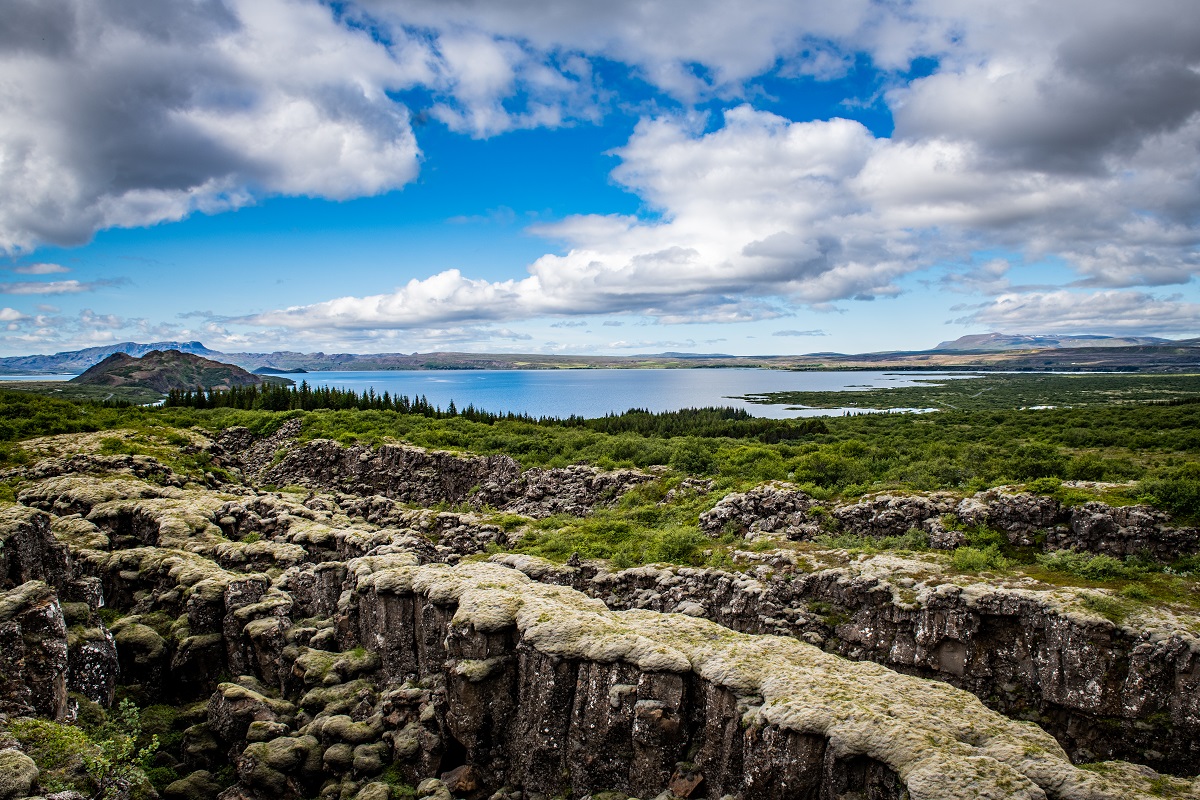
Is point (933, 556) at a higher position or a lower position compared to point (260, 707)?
higher

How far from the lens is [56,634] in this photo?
13406mm

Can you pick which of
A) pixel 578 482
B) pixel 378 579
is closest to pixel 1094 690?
pixel 378 579

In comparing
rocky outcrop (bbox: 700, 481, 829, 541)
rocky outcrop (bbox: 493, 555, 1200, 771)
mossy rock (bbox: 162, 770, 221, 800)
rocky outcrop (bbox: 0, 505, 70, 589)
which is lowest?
mossy rock (bbox: 162, 770, 221, 800)

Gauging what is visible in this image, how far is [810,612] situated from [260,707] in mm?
15812

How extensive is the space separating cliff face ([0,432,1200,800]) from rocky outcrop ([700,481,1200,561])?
422 centimetres

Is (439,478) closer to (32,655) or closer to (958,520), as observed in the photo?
(32,655)

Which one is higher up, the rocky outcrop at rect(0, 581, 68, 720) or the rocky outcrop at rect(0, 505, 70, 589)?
the rocky outcrop at rect(0, 505, 70, 589)

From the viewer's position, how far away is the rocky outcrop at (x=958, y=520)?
19.5 m

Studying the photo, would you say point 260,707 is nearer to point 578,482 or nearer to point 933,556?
point 933,556

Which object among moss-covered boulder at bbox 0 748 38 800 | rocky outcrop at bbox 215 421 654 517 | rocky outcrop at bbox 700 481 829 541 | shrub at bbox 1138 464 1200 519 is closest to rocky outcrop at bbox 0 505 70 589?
Result: moss-covered boulder at bbox 0 748 38 800

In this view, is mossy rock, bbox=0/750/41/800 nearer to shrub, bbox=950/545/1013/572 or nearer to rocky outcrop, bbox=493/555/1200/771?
rocky outcrop, bbox=493/555/1200/771

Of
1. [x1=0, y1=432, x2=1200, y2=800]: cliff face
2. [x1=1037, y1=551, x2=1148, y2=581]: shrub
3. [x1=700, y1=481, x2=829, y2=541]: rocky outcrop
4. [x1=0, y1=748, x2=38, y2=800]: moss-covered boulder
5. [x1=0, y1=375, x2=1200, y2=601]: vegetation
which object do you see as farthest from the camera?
[x1=700, y1=481, x2=829, y2=541]: rocky outcrop

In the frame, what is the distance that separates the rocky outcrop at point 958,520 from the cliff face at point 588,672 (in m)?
4.22

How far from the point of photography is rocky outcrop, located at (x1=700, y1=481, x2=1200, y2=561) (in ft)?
63.9
